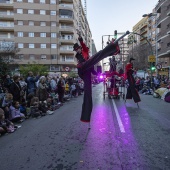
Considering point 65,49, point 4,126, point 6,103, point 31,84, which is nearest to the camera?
point 4,126

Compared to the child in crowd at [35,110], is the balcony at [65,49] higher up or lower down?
higher up

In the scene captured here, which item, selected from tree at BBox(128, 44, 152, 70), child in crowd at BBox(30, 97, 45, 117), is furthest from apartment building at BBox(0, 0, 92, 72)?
child in crowd at BBox(30, 97, 45, 117)

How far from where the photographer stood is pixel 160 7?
146 ft

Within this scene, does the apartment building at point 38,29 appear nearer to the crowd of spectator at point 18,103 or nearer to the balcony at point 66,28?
the balcony at point 66,28

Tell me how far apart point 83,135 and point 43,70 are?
40.4m

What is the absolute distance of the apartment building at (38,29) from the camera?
187ft

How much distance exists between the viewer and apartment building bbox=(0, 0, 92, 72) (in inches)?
2248

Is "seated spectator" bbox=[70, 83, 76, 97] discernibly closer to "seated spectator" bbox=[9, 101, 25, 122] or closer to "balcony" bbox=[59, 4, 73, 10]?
"seated spectator" bbox=[9, 101, 25, 122]

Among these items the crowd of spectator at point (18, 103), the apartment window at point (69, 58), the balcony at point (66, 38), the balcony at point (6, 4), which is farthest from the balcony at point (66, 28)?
the crowd of spectator at point (18, 103)

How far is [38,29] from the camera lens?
57.9m

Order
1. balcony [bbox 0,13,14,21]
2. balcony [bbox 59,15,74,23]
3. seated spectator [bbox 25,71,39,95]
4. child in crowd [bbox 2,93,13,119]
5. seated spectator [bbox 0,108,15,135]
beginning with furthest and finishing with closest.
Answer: balcony [bbox 59,15,74,23], balcony [bbox 0,13,14,21], seated spectator [bbox 25,71,39,95], child in crowd [bbox 2,93,13,119], seated spectator [bbox 0,108,15,135]

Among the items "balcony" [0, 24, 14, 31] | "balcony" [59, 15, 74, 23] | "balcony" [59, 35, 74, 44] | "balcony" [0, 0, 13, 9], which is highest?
"balcony" [0, 0, 13, 9]

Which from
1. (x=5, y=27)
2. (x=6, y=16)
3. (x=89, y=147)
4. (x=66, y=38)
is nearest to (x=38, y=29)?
(x=66, y=38)

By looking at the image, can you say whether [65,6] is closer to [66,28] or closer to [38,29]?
[66,28]
